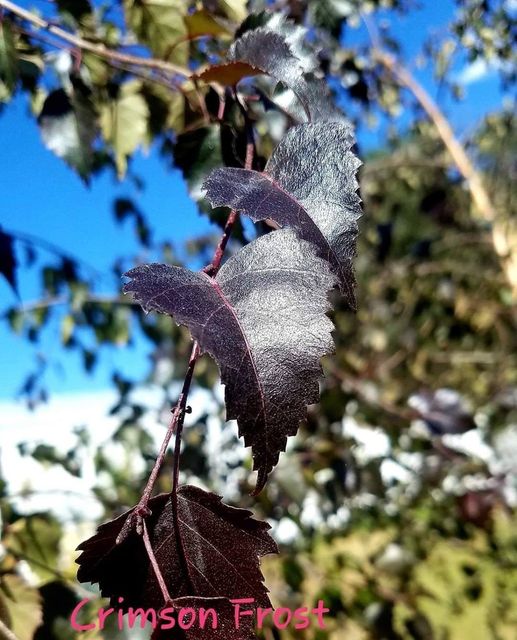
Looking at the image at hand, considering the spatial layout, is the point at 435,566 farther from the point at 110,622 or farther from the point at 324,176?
the point at 324,176

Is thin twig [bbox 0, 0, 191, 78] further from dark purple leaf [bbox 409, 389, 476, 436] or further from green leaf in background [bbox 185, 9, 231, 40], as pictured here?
dark purple leaf [bbox 409, 389, 476, 436]

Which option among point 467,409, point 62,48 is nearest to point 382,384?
point 467,409

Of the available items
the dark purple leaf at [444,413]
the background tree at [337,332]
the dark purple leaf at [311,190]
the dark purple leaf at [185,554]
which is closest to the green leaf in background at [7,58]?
the background tree at [337,332]

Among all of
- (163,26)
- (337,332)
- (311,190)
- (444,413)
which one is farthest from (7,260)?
(337,332)

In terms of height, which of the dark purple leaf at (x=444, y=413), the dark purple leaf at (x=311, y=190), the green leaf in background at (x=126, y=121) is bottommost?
the dark purple leaf at (x=311, y=190)

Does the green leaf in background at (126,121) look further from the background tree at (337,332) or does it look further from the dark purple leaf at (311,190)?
the dark purple leaf at (311,190)

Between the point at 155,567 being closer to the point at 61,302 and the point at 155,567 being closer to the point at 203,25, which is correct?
the point at 203,25

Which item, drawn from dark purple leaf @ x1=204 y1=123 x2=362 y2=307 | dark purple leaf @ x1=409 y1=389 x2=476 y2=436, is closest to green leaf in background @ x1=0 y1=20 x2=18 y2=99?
dark purple leaf @ x1=204 y1=123 x2=362 y2=307
